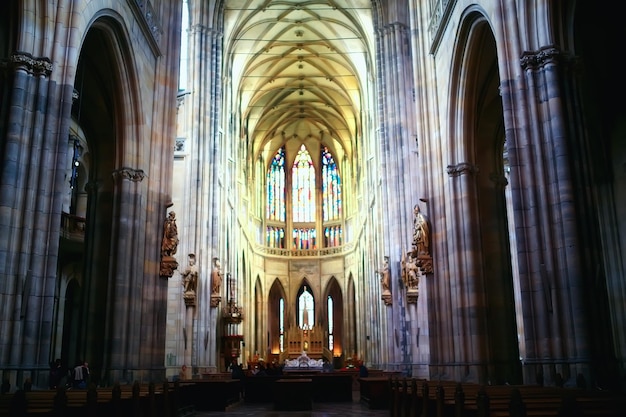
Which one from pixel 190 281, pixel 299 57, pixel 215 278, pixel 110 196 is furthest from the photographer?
pixel 299 57

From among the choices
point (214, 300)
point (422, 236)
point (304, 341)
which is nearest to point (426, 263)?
point (422, 236)

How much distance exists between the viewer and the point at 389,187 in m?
28.0

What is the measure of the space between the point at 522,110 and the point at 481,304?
622cm

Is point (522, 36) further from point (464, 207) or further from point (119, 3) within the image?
point (119, 3)

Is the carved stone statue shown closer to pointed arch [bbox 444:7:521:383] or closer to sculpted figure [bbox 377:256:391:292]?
sculpted figure [bbox 377:256:391:292]

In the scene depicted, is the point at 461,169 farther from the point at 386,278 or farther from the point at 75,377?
the point at 386,278

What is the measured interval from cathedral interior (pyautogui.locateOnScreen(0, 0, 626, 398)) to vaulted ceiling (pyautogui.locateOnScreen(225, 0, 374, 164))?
922mm

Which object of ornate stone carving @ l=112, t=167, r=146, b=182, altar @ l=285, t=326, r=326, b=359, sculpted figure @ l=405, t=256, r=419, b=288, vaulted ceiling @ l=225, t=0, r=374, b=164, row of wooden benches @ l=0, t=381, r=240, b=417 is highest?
vaulted ceiling @ l=225, t=0, r=374, b=164

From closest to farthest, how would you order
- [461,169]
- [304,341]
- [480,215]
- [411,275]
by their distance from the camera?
[461,169]
[480,215]
[411,275]
[304,341]

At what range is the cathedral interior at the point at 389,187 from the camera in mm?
10344

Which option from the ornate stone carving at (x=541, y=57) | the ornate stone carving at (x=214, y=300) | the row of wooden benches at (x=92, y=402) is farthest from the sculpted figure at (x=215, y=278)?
the ornate stone carving at (x=541, y=57)

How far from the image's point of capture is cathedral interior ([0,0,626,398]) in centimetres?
1034

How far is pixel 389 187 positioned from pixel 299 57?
1729cm

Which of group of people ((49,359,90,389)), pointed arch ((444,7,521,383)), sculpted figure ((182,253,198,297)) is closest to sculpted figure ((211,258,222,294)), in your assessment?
sculpted figure ((182,253,198,297))
